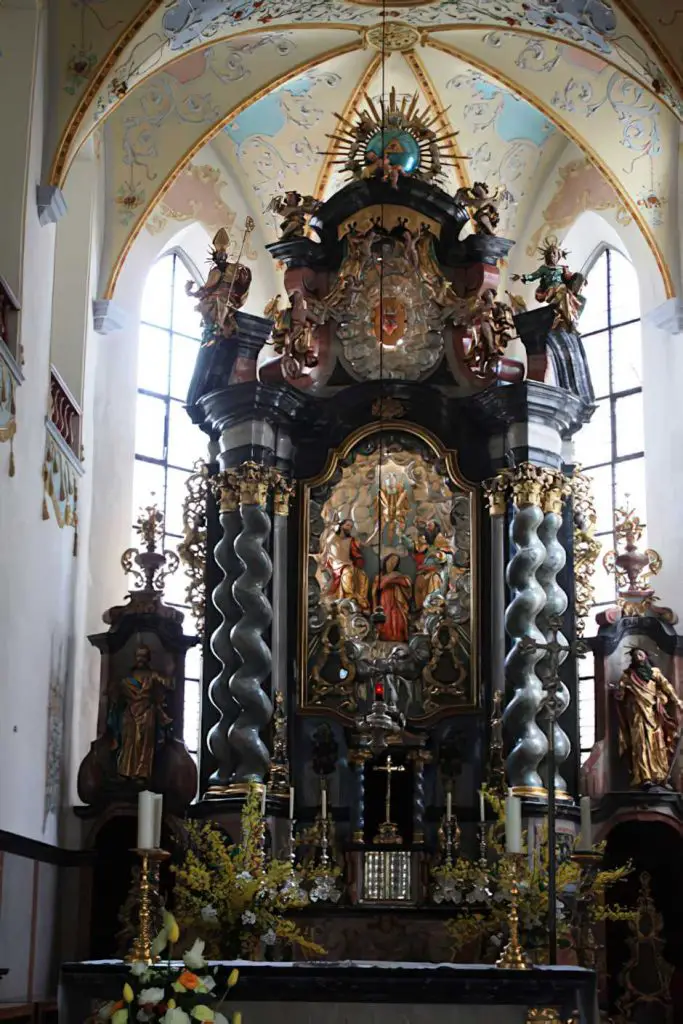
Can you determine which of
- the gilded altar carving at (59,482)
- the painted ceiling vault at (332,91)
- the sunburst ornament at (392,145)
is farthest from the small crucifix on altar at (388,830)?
the painted ceiling vault at (332,91)

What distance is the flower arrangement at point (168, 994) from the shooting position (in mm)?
6488

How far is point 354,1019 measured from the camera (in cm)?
852

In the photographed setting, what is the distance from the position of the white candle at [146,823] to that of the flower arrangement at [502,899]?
4.04 m

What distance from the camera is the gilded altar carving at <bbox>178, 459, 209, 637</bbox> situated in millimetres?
16281

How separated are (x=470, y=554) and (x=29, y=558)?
4271mm

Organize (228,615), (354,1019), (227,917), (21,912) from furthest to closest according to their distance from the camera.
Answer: (228,615) < (21,912) < (227,917) < (354,1019)

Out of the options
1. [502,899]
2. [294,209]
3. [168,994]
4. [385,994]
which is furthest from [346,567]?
[168,994]

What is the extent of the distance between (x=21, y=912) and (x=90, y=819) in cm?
197

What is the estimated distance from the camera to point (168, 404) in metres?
19.2

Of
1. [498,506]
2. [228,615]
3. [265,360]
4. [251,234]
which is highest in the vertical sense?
[251,234]

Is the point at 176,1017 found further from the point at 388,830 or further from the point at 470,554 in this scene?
the point at 470,554

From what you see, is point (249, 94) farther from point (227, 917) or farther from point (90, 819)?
point (227, 917)

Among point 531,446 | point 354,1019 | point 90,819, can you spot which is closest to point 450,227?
point 531,446

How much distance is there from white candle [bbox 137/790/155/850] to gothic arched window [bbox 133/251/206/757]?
8.65m
